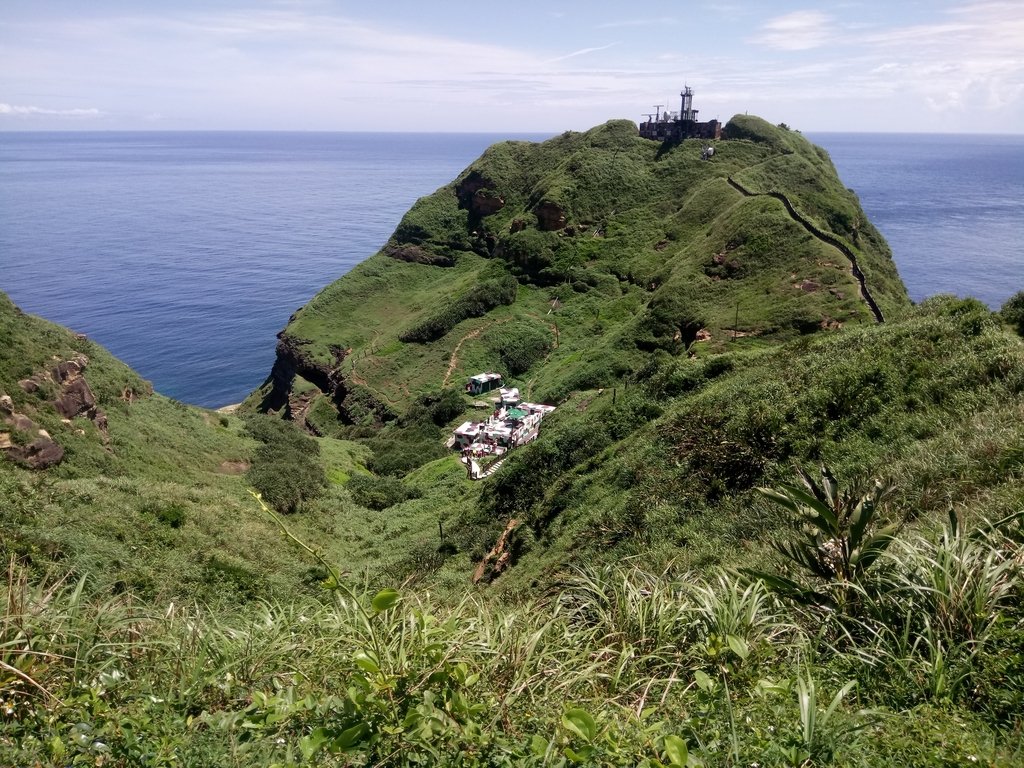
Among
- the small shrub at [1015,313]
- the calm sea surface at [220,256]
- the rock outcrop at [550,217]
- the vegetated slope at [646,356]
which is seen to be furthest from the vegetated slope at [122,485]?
the rock outcrop at [550,217]

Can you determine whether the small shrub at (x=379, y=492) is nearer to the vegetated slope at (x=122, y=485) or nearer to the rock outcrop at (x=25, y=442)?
the vegetated slope at (x=122, y=485)

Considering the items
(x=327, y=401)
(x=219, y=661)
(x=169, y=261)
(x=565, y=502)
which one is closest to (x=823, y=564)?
(x=219, y=661)

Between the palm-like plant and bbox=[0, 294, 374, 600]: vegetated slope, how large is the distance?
801 cm

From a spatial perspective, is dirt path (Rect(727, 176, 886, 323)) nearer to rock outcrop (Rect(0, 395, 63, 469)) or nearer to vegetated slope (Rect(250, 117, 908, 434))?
vegetated slope (Rect(250, 117, 908, 434))

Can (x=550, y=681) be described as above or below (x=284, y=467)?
above

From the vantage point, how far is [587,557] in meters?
13.9

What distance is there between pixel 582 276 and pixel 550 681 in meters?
57.7

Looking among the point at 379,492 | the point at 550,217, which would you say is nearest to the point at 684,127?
the point at 550,217

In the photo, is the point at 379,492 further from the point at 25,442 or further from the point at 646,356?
the point at 646,356

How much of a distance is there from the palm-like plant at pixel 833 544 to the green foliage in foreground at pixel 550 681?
0.51 ft

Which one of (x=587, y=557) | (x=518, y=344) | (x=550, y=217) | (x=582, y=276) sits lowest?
(x=518, y=344)

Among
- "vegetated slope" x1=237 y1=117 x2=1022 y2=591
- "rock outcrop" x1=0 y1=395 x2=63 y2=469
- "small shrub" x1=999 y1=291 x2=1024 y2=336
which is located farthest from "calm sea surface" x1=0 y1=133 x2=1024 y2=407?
"small shrub" x1=999 y1=291 x2=1024 y2=336

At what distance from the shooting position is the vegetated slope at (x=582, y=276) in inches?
1640

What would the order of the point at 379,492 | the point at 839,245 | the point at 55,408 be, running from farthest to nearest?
the point at 839,245 → the point at 379,492 → the point at 55,408
